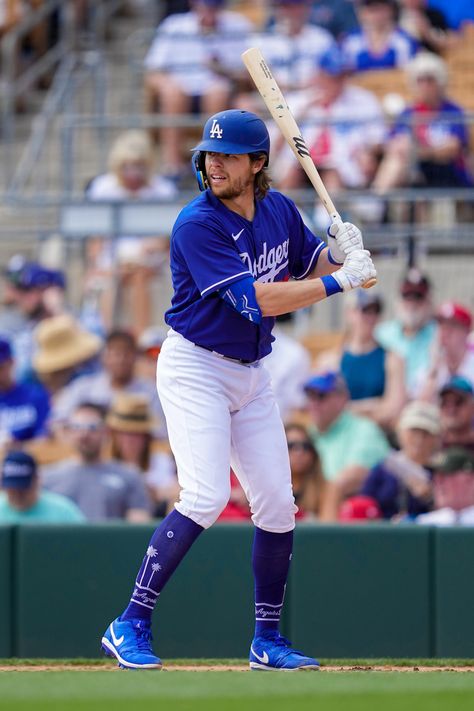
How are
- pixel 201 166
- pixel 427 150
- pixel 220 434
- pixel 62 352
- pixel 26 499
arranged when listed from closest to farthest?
pixel 220 434
pixel 201 166
pixel 26 499
pixel 62 352
pixel 427 150

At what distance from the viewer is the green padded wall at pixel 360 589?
7.00 meters

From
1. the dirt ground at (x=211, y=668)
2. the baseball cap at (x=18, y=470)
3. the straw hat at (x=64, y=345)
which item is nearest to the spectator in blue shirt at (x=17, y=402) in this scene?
the straw hat at (x=64, y=345)

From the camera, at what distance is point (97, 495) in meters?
8.09

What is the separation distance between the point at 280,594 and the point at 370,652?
1742 mm

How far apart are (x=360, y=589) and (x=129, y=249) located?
13.0 ft

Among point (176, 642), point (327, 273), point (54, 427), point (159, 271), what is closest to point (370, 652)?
point (176, 642)

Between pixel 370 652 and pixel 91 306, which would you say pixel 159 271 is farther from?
pixel 370 652

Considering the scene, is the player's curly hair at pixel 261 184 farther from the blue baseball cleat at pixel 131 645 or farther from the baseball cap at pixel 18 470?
the baseball cap at pixel 18 470

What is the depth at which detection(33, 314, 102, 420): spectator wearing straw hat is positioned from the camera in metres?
9.52

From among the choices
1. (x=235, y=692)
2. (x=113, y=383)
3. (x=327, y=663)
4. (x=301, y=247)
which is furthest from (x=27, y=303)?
(x=235, y=692)

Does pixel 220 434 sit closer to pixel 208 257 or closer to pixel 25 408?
pixel 208 257

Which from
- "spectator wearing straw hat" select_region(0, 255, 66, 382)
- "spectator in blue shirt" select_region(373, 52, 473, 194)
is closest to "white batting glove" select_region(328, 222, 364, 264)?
"spectator in blue shirt" select_region(373, 52, 473, 194)

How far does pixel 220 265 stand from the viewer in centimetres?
493

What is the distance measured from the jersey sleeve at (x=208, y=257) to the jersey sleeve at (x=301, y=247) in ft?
1.30
